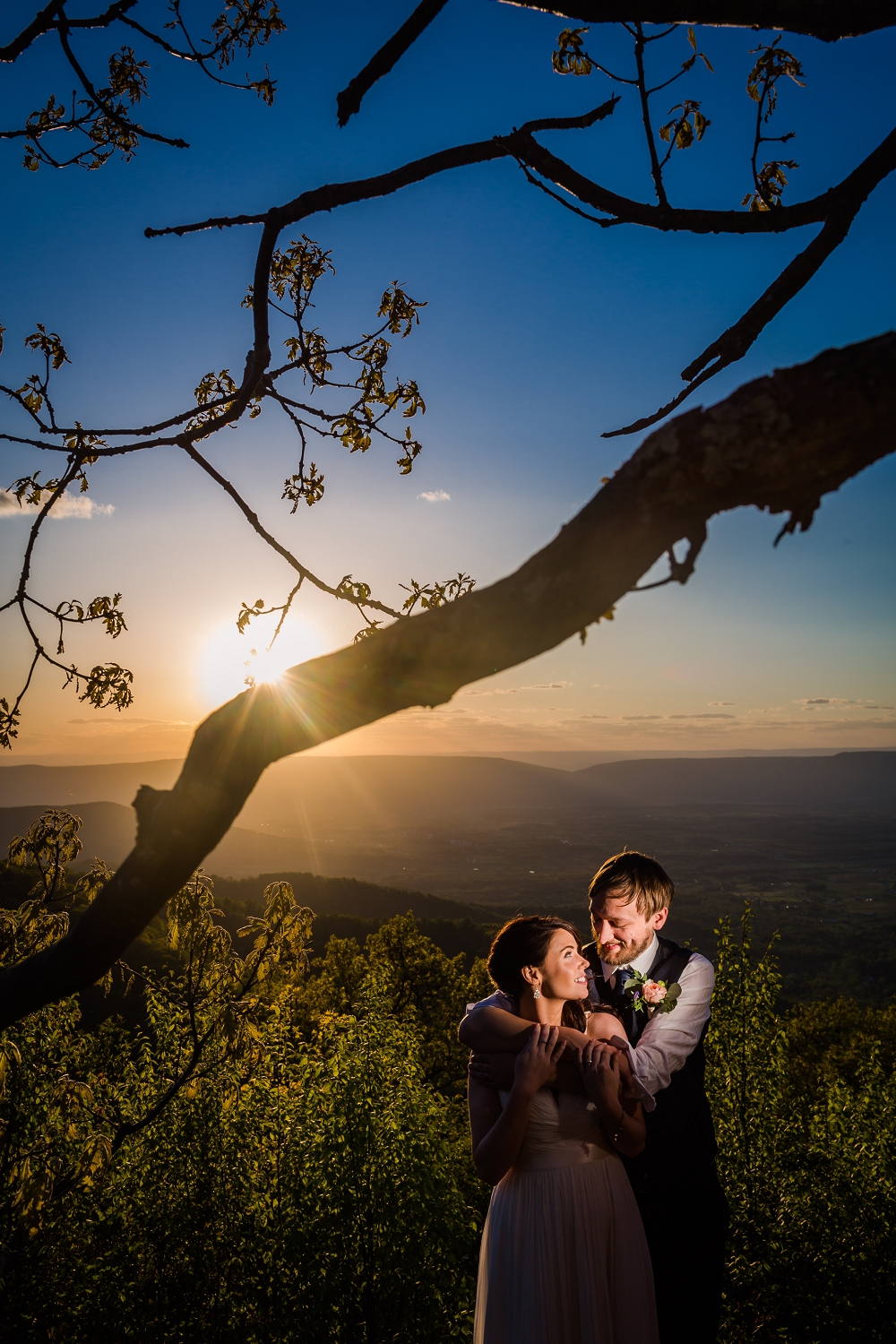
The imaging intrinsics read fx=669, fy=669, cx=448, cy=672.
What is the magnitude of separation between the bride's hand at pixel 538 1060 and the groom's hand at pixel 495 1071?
0.26ft

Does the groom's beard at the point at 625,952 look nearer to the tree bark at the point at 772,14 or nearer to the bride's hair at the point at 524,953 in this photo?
the bride's hair at the point at 524,953

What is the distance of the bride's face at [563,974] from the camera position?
3631 millimetres

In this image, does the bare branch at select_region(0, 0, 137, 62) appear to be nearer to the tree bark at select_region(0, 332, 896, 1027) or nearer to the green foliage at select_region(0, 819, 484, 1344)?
the tree bark at select_region(0, 332, 896, 1027)

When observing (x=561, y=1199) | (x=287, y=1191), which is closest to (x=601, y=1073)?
(x=561, y=1199)

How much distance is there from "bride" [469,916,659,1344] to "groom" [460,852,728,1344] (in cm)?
12

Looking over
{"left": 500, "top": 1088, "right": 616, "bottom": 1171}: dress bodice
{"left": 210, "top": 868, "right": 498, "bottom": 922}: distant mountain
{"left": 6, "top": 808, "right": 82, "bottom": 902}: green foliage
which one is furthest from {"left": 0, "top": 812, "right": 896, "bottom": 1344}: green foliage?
{"left": 210, "top": 868, "right": 498, "bottom": 922}: distant mountain

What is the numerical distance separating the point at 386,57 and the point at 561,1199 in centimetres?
522

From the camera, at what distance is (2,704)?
168 inches

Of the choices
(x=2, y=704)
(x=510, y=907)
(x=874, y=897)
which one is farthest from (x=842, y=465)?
(x=874, y=897)

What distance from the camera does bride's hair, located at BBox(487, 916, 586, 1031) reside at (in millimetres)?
3678

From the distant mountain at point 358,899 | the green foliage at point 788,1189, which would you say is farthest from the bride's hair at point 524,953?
the distant mountain at point 358,899

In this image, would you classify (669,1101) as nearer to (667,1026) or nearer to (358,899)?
(667,1026)

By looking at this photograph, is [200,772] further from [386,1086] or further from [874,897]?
[874,897]

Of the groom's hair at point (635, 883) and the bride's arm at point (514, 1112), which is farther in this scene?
the groom's hair at point (635, 883)
